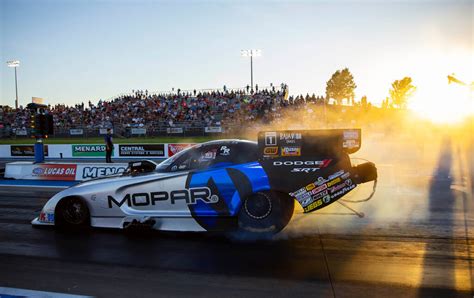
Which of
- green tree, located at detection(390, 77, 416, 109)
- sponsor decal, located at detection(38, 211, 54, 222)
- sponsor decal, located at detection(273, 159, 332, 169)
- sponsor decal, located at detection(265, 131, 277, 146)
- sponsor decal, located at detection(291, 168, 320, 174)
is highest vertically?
green tree, located at detection(390, 77, 416, 109)

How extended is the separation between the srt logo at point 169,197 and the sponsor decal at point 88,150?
19887 millimetres

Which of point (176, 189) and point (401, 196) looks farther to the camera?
point (401, 196)

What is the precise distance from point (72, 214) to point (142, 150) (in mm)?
17887

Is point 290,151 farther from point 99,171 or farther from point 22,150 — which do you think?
point 22,150

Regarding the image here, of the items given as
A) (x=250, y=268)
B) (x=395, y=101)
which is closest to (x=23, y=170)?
(x=250, y=268)

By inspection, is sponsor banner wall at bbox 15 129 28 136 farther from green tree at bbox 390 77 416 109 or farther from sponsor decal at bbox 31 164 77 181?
green tree at bbox 390 77 416 109

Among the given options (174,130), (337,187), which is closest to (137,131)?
(174,130)

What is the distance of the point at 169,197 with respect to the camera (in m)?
5.90

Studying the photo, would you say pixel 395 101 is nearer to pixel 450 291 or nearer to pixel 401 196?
pixel 401 196

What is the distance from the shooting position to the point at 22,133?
3416 centimetres

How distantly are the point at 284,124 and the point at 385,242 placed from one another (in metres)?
23.7

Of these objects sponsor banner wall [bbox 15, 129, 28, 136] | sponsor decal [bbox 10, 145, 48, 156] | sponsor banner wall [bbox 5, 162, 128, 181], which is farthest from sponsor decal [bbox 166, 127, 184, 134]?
sponsor banner wall [bbox 5, 162, 128, 181]

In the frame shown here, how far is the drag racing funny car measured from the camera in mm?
5738

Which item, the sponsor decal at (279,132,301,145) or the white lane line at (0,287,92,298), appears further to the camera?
the sponsor decal at (279,132,301,145)
